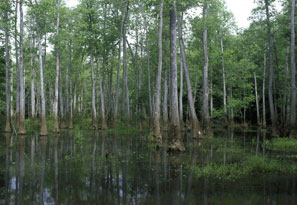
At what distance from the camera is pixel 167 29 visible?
90.0ft

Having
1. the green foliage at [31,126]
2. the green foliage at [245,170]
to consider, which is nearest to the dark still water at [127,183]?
the green foliage at [245,170]

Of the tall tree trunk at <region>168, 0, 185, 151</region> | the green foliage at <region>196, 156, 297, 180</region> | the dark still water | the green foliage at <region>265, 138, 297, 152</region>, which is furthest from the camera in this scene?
the green foliage at <region>265, 138, 297, 152</region>

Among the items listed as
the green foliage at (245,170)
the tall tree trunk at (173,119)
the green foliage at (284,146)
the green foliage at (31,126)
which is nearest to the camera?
the green foliage at (245,170)

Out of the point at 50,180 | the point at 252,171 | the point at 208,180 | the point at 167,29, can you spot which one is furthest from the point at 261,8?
the point at 50,180

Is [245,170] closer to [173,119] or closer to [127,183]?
[127,183]

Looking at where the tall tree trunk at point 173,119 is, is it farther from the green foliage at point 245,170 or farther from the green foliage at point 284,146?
the green foliage at point 284,146

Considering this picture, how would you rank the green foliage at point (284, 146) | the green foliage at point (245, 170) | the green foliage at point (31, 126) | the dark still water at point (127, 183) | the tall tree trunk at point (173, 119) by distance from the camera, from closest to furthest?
the dark still water at point (127, 183) < the green foliage at point (245, 170) < the tall tree trunk at point (173, 119) < the green foliage at point (284, 146) < the green foliage at point (31, 126)

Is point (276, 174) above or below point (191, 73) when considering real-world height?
below

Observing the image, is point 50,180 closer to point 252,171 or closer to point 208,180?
point 208,180

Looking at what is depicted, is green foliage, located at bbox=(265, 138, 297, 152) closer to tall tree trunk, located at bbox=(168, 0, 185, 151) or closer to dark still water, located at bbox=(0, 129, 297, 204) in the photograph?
dark still water, located at bbox=(0, 129, 297, 204)

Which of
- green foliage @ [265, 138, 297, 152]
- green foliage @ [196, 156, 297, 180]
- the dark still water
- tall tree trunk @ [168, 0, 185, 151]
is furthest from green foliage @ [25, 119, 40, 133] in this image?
green foliage @ [196, 156, 297, 180]

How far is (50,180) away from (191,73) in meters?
32.2

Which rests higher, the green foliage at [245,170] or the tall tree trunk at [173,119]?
the tall tree trunk at [173,119]

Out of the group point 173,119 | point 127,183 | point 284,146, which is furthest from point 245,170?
point 284,146
